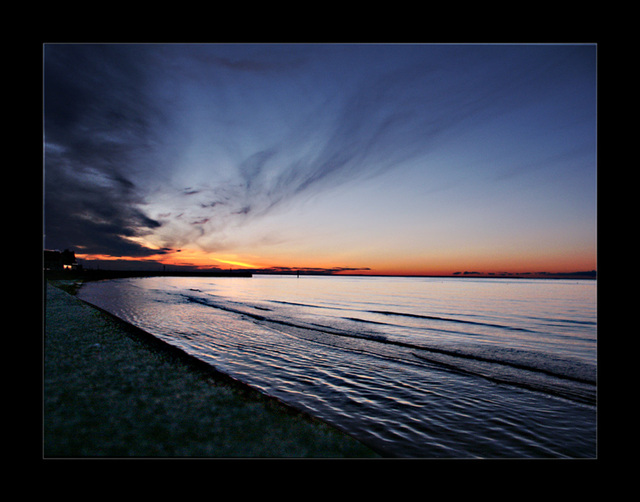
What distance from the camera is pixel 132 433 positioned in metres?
4.16

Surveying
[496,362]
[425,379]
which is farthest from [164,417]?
[496,362]

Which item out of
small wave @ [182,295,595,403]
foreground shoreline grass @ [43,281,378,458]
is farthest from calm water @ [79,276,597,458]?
foreground shoreline grass @ [43,281,378,458]

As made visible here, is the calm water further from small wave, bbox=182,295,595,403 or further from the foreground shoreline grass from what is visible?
the foreground shoreline grass

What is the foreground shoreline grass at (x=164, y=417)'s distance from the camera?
12.8 feet

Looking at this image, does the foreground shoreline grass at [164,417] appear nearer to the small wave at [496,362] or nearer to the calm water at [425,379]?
the calm water at [425,379]

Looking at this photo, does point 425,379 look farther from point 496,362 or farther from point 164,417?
point 164,417

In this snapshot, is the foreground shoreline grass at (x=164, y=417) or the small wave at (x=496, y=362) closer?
→ the foreground shoreline grass at (x=164, y=417)

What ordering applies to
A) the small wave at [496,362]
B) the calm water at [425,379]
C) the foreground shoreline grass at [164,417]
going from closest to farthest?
the foreground shoreline grass at [164,417], the calm water at [425,379], the small wave at [496,362]

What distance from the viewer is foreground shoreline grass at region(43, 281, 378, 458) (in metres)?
3.92

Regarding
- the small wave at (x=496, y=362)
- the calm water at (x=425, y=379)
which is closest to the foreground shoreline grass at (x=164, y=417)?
the calm water at (x=425, y=379)
